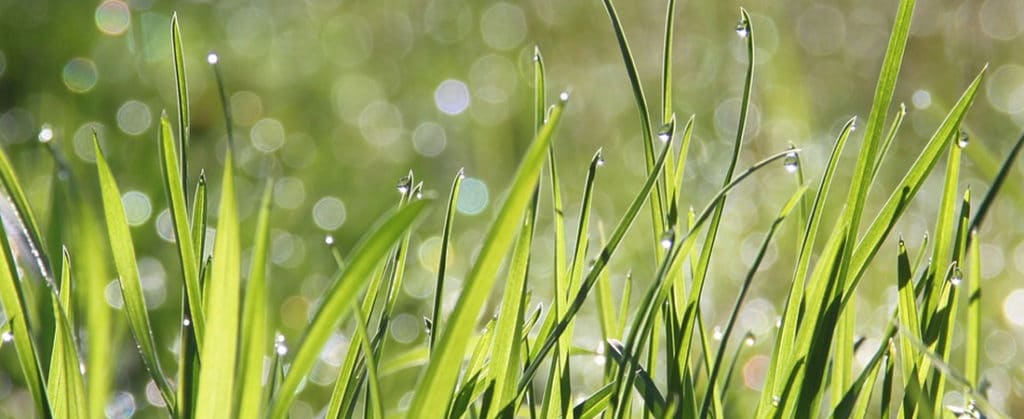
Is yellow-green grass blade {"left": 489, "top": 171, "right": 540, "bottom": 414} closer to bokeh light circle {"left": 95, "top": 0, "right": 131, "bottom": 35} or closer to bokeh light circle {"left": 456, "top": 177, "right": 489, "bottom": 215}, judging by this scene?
bokeh light circle {"left": 456, "top": 177, "right": 489, "bottom": 215}

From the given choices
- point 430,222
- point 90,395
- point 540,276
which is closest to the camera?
point 90,395

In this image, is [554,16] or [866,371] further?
[554,16]

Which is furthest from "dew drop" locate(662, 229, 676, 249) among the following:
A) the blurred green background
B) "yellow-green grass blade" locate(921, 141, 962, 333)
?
the blurred green background

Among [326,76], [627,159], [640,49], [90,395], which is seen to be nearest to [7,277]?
[90,395]

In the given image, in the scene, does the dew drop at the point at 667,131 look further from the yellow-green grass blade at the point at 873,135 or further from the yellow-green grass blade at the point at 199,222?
the yellow-green grass blade at the point at 199,222

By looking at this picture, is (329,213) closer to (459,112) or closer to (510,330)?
(459,112)

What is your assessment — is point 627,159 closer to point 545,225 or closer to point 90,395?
point 545,225
